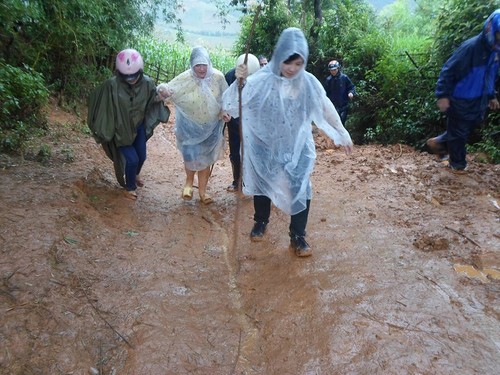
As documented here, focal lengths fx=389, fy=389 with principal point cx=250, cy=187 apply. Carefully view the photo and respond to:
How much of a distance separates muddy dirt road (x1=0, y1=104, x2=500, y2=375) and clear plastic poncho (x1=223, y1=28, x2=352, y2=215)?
577mm

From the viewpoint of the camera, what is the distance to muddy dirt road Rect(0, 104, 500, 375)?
2.00 m

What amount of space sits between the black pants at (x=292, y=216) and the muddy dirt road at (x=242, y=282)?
0.70 feet

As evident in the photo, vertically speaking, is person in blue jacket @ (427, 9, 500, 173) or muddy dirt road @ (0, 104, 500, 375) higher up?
person in blue jacket @ (427, 9, 500, 173)

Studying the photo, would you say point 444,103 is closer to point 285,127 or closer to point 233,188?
point 285,127

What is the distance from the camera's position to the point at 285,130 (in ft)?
9.43

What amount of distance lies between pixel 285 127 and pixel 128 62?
5.79 feet

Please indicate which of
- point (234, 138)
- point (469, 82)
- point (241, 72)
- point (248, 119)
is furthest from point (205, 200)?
point (469, 82)

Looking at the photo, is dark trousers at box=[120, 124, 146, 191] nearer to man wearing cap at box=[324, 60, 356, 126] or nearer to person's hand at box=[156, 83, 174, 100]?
person's hand at box=[156, 83, 174, 100]

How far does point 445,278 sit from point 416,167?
98.9 inches

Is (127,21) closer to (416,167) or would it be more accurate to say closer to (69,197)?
(69,197)

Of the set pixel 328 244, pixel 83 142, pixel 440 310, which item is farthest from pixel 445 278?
pixel 83 142

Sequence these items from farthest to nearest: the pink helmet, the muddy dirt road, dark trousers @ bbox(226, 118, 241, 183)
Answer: dark trousers @ bbox(226, 118, 241, 183), the pink helmet, the muddy dirt road

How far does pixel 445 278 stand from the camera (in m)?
2.58

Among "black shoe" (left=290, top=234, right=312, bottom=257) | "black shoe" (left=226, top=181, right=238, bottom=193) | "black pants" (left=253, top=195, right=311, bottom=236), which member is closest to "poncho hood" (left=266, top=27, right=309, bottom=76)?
"black pants" (left=253, top=195, right=311, bottom=236)
